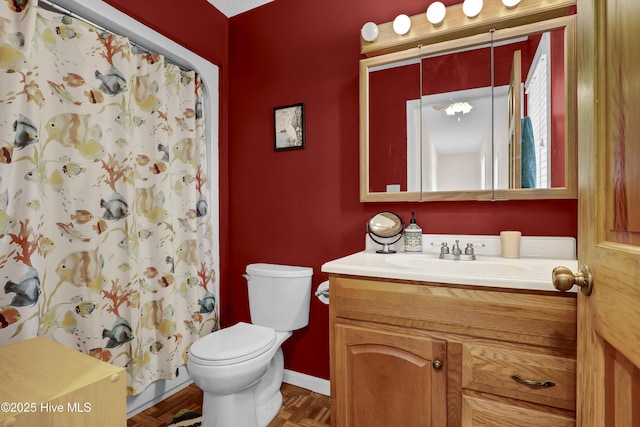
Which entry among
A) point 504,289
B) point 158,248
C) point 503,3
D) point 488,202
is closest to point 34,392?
point 158,248

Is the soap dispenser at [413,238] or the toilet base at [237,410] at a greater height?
the soap dispenser at [413,238]

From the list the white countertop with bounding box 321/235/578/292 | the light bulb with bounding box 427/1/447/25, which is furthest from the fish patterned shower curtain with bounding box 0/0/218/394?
the light bulb with bounding box 427/1/447/25

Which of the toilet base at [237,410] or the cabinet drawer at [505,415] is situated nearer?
the cabinet drawer at [505,415]

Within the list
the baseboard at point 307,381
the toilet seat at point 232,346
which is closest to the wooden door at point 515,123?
the toilet seat at point 232,346

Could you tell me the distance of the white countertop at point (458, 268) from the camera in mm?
995

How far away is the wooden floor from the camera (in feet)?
5.46

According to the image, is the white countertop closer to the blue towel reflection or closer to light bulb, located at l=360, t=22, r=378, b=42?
the blue towel reflection

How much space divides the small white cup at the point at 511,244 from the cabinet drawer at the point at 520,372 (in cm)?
54

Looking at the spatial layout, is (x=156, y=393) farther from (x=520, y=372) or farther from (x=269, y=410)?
(x=520, y=372)

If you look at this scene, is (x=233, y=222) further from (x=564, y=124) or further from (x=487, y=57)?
(x=564, y=124)

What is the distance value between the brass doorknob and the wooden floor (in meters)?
1.41

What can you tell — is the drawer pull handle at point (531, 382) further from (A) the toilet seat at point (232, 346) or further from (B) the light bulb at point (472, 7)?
(B) the light bulb at point (472, 7)

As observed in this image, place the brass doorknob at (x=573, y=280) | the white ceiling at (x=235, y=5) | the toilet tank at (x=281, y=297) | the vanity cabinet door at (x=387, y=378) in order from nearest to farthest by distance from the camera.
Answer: the brass doorknob at (x=573, y=280) < the vanity cabinet door at (x=387, y=378) < the toilet tank at (x=281, y=297) < the white ceiling at (x=235, y=5)

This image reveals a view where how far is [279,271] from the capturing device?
1837 mm
